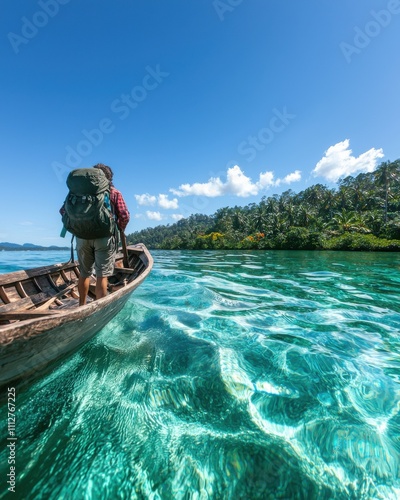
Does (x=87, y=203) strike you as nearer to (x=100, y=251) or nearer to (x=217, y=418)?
(x=100, y=251)

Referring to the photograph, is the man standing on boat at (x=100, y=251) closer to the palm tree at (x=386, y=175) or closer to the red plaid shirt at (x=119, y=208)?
the red plaid shirt at (x=119, y=208)

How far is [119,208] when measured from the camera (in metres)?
3.14

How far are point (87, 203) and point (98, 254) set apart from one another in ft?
2.19

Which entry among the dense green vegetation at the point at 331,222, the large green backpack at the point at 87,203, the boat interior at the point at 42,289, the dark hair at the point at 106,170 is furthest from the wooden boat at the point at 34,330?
the dense green vegetation at the point at 331,222

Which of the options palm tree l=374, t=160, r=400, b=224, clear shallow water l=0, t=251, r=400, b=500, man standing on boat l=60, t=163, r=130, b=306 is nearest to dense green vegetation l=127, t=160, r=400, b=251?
palm tree l=374, t=160, r=400, b=224

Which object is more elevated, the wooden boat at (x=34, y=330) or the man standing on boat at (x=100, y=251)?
the man standing on boat at (x=100, y=251)

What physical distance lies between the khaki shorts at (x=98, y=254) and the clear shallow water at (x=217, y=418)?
36.7 inches

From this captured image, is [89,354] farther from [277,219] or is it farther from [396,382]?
[277,219]

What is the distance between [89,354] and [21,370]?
1.23 meters

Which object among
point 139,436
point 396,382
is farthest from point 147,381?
point 396,382

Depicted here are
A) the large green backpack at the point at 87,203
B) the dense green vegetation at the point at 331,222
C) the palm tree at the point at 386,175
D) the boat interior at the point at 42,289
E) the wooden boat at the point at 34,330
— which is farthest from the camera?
the palm tree at the point at 386,175

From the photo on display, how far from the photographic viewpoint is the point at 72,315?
163cm

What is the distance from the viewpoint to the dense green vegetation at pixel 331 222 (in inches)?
1176

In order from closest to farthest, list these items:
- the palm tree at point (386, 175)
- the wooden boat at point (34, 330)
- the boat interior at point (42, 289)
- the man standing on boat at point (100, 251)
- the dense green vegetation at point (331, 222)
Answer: the wooden boat at point (34, 330), the man standing on boat at point (100, 251), the boat interior at point (42, 289), the dense green vegetation at point (331, 222), the palm tree at point (386, 175)
